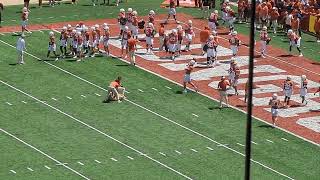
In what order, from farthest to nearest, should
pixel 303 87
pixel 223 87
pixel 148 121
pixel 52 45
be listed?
pixel 52 45
pixel 303 87
pixel 223 87
pixel 148 121

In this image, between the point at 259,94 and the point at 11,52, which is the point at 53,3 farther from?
the point at 259,94

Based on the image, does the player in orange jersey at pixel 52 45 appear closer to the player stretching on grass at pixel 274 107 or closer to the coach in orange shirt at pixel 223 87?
the coach in orange shirt at pixel 223 87

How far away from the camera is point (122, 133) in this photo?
137ft

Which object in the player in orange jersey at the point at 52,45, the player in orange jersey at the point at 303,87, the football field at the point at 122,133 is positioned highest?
the player in orange jersey at the point at 52,45

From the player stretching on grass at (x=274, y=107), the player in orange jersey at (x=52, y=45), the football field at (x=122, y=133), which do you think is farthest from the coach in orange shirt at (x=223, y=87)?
the player in orange jersey at (x=52, y=45)

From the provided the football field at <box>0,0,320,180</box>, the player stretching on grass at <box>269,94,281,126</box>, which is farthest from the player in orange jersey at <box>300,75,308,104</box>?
the football field at <box>0,0,320,180</box>

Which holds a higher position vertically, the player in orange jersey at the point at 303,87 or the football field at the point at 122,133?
the player in orange jersey at the point at 303,87

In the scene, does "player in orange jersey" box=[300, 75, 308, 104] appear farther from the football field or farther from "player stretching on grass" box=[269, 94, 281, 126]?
the football field

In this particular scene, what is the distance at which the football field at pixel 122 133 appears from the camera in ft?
124

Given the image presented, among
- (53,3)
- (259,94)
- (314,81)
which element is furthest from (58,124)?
(53,3)

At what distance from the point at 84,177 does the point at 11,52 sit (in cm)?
1706

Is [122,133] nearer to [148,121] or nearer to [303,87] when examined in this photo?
[148,121]

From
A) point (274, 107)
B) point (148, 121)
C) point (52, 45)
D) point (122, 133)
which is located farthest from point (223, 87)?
point (52, 45)

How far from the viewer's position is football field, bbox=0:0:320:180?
124 ft
